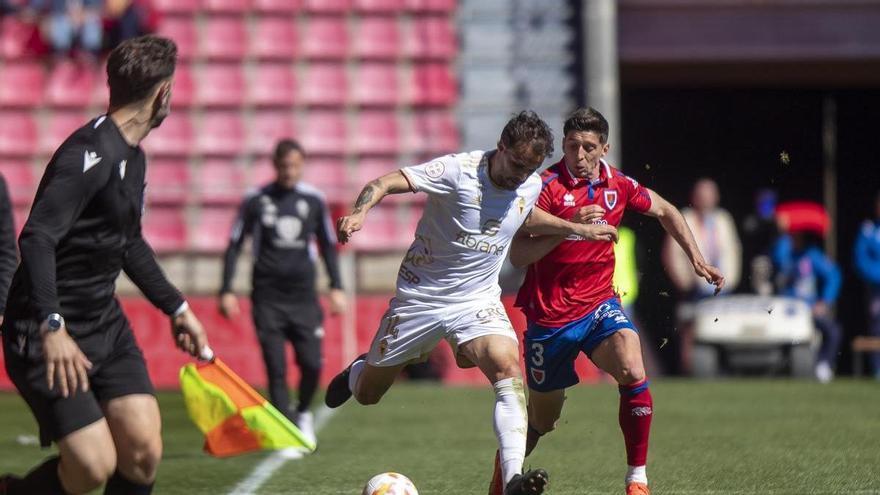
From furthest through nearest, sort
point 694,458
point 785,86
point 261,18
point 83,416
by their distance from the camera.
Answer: point 785,86 < point 261,18 < point 694,458 < point 83,416

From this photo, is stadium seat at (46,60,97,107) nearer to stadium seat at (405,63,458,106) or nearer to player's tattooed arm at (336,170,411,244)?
stadium seat at (405,63,458,106)

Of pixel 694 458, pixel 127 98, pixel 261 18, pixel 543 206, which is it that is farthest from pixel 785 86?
pixel 127 98

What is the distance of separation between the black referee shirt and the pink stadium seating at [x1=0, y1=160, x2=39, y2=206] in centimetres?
1224

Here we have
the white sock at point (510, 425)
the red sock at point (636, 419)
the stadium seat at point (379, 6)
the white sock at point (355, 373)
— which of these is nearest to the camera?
the white sock at point (510, 425)

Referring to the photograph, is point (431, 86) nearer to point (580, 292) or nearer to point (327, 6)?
point (327, 6)

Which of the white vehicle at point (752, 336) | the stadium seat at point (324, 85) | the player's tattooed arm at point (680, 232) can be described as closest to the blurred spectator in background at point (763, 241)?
the white vehicle at point (752, 336)

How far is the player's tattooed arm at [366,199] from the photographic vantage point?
6.36m

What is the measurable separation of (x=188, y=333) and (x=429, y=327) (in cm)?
166

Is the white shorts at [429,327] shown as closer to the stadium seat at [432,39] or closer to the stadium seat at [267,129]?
the stadium seat at [267,129]

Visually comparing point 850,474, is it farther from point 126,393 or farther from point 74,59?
point 74,59

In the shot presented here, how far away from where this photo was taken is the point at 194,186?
17875 mm

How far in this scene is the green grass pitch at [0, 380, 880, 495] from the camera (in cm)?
809

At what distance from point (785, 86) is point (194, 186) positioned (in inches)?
309

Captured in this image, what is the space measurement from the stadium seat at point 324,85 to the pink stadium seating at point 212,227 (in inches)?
60.6
